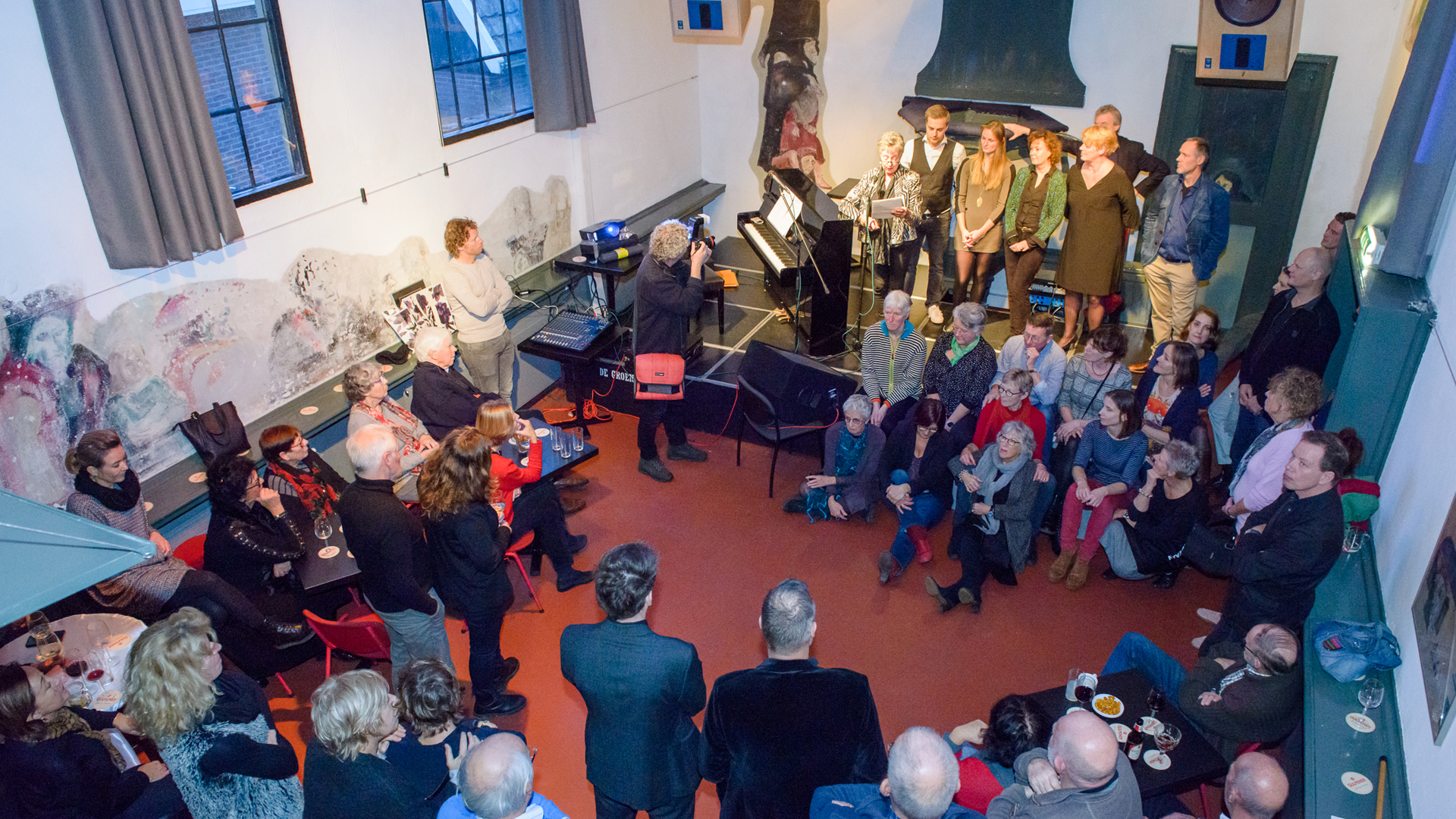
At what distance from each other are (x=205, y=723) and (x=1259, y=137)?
7.50 meters

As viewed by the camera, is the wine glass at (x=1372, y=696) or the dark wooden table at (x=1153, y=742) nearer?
the dark wooden table at (x=1153, y=742)

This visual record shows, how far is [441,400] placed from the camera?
480 centimetres

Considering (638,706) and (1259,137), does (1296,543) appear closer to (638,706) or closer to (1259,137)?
(638,706)

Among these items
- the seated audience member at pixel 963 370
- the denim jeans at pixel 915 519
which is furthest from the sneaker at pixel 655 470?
the seated audience member at pixel 963 370

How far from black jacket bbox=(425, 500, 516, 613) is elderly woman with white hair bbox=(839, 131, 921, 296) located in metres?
Answer: 4.14

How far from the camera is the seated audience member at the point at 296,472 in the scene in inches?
162

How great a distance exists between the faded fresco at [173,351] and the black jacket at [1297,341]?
16.5 ft

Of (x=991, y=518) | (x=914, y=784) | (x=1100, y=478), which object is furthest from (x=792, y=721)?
(x=1100, y=478)

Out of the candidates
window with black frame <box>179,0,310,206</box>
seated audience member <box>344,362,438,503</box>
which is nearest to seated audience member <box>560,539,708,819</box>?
seated audience member <box>344,362,438,503</box>

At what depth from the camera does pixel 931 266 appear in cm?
709

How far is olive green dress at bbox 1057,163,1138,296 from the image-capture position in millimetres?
5867

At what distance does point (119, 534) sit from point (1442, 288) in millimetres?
4768

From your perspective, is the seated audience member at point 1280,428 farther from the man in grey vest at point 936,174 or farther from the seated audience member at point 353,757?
the seated audience member at point 353,757

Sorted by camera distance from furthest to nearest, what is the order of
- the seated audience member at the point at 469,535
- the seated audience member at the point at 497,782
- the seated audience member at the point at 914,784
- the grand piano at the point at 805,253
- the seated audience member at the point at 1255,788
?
the grand piano at the point at 805,253
the seated audience member at the point at 469,535
the seated audience member at the point at 1255,788
the seated audience member at the point at 497,782
the seated audience member at the point at 914,784
